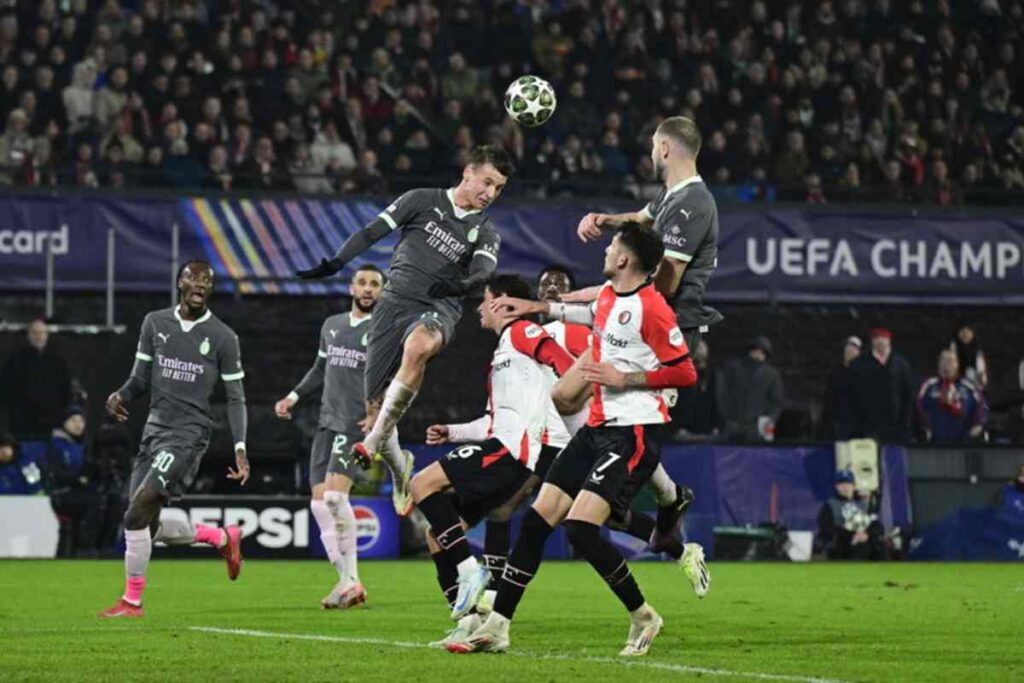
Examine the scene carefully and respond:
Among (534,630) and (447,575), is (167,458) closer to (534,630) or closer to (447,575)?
(447,575)

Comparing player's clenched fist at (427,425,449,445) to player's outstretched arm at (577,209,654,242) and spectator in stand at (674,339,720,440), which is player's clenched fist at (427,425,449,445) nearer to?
player's outstretched arm at (577,209,654,242)

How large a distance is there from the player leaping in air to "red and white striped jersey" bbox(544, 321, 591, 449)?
28.3 inches

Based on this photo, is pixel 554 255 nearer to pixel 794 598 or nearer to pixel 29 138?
pixel 29 138

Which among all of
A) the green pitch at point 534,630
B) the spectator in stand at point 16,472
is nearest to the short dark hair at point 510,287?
the green pitch at point 534,630

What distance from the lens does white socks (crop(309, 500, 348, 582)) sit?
44.8ft

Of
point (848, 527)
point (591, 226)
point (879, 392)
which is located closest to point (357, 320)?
point (591, 226)

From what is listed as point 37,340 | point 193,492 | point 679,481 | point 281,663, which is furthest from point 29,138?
point 281,663

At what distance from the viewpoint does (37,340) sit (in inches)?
833

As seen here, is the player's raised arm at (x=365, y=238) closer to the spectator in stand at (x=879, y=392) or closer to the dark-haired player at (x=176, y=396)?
the dark-haired player at (x=176, y=396)

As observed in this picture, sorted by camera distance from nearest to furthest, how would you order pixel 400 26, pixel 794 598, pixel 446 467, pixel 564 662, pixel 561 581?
pixel 564 662 < pixel 446 467 < pixel 794 598 < pixel 561 581 < pixel 400 26

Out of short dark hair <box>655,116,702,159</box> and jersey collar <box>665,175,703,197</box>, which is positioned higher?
short dark hair <box>655,116,702,159</box>

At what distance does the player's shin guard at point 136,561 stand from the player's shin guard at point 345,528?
1.51 meters

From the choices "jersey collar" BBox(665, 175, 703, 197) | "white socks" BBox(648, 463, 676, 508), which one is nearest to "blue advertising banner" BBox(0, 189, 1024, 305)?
"white socks" BBox(648, 463, 676, 508)

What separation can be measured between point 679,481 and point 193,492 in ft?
17.8
